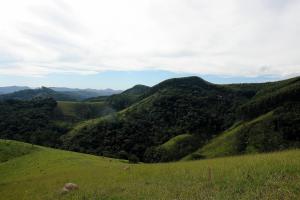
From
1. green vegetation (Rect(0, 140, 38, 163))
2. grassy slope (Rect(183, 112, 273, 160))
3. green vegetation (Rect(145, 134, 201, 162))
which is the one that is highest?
green vegetation (Rect(0, 140, 38, 163))

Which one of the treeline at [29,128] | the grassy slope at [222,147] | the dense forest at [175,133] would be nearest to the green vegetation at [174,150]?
the dense forest at [175,133]

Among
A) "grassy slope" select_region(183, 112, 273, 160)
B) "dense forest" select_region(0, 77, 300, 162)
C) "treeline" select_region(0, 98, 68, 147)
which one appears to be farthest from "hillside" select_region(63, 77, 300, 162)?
"treeline" select_region(0, 98, 68, 147)

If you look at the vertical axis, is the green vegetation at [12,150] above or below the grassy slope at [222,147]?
above

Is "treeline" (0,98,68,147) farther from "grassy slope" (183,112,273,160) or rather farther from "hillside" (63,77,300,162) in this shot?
"grassy slope" (183,112,273,160)

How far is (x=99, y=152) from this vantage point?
15562cm

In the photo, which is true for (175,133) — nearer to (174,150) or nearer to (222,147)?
(174,150)

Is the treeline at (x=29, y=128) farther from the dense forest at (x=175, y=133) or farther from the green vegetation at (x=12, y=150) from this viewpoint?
the green vegetation at (x=12, y=150)

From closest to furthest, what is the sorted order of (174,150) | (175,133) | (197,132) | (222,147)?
(222,147) < (174,150) < (197,132) < (175,133)

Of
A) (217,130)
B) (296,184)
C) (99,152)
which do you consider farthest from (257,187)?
(217,130)

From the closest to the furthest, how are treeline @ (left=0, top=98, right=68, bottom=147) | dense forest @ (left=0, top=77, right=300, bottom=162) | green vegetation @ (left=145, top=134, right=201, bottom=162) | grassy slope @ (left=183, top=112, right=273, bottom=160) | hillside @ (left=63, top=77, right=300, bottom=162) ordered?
hillside @ (left=63, top=77, right=300, bottom=162)
dense forest @ (left=0, top=77, right=300, bottom=162)
grassy slope @ (left=183, top=112, right=273, bottom=160)
green vegetation @ (left=145, top=134, right=201, bottom=162)
treeline @ (left=0, top=98, right=68, bottom=147)

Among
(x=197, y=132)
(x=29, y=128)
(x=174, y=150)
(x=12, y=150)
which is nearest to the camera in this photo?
(x=12, y=150)

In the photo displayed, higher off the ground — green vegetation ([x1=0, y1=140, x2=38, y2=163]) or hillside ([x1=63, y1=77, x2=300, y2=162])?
green vegetation ([x1=0, y1=140, x2=38, y2=163])

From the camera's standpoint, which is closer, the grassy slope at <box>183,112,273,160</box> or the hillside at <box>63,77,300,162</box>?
the hillside at <box>63,77,300,162</box>

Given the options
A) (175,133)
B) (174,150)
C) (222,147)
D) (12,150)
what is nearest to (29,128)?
(174,150)
